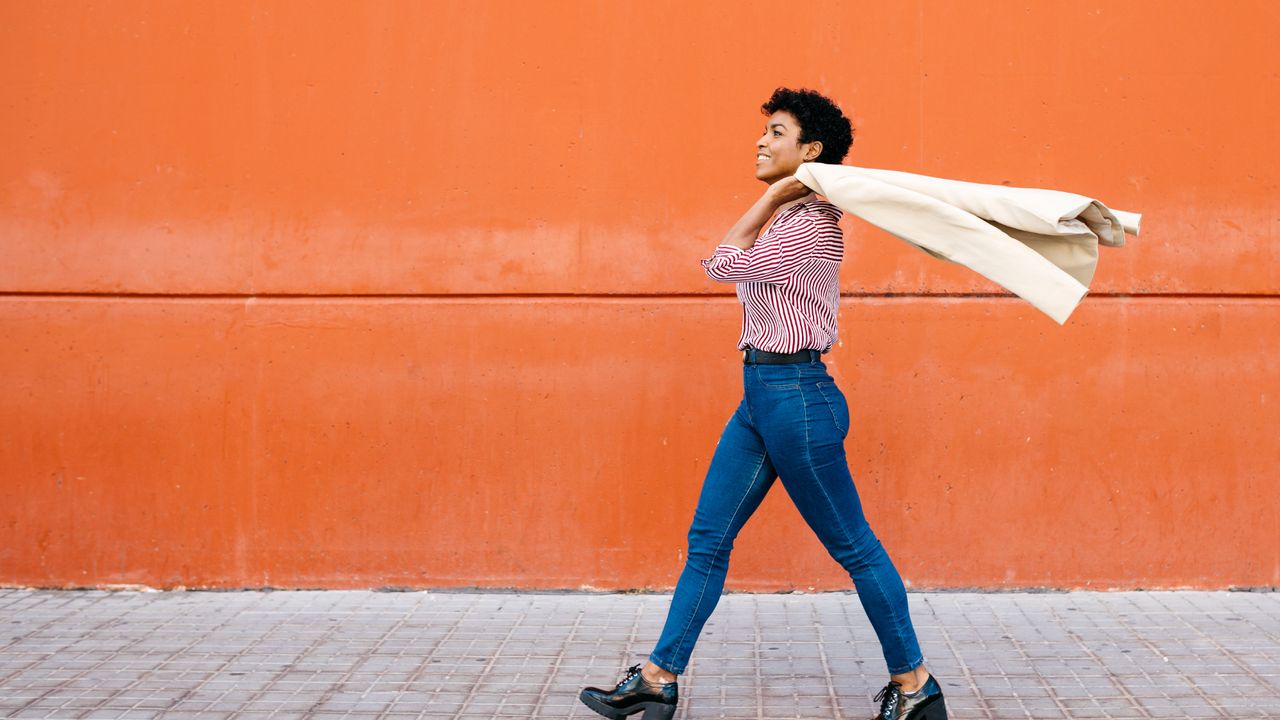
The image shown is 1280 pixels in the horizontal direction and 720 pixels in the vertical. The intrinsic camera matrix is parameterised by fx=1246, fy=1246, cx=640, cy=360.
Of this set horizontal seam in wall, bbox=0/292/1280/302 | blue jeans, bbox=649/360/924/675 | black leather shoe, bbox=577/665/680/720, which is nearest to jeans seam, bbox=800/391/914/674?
blue jeans, bbox=649/360/924/675

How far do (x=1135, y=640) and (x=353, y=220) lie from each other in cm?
346

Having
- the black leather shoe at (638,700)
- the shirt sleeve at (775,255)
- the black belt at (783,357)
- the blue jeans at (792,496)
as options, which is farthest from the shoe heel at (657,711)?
the shirt sleeve at (775,255)

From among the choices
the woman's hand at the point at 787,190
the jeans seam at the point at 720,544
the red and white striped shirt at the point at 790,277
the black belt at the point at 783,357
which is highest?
the woman's hand at the point at 787,190

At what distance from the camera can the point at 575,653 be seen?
173 inches

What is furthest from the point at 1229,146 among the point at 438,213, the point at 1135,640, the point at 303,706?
the point at 303,706

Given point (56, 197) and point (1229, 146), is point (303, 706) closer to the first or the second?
point (56, 197)

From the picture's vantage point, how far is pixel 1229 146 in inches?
200

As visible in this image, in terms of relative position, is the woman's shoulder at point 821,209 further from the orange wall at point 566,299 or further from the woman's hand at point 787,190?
the orange wall at point 566,299

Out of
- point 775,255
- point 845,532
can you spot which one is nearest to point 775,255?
point 775,255

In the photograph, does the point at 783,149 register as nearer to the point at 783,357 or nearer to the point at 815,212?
the point at 815,212

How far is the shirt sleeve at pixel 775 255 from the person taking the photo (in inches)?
138

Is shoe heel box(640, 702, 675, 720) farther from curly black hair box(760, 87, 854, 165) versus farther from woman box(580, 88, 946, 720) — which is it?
curly black hair box(760, 87, 854, 165)

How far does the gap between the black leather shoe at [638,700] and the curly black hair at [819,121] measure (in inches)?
63.9

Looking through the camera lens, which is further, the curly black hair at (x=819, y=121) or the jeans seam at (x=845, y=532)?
the curly black hair at (x=819, y=121)
